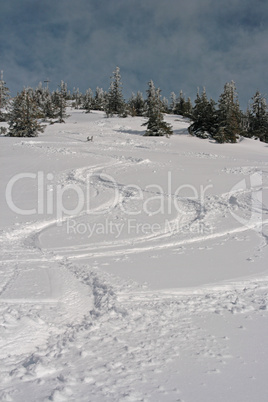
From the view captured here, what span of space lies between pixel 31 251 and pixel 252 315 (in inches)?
160

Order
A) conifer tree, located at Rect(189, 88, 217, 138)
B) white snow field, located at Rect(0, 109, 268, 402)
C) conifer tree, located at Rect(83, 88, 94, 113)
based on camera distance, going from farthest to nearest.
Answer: conifer tree, located at Rect(83, 88, 94, 113)
conifer tree, located at Rect(189, 88, 217, 138)
white snow field, located at Rect(0, 109, 268, 402)

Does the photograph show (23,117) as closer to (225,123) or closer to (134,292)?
(225,123)

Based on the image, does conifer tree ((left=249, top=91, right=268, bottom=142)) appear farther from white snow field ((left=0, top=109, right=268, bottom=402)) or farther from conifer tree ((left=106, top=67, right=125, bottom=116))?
white snow field ((left=0, top=109, right=268, bottom=402))

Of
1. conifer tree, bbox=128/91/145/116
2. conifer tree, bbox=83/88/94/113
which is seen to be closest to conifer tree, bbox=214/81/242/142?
conifer tree, bbox=83/88/94/113

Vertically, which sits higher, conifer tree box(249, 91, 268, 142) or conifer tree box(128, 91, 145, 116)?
conifer tree box(128, 91, 145, 116)

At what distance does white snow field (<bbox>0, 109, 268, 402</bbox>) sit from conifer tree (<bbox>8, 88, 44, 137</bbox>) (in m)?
15.7

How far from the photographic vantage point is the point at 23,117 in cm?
2484

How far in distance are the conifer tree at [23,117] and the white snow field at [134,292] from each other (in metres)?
15.7

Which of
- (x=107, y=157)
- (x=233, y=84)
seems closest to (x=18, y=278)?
(x=107, y=157)

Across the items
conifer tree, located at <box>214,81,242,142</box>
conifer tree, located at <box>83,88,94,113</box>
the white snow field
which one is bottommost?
the white snow field

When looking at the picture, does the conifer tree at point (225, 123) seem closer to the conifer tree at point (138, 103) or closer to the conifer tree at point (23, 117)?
the conifer tree at point (23, 117)

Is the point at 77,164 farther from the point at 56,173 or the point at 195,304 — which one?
the point at 195,304

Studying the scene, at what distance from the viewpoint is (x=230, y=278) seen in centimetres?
450

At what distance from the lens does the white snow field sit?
2.58 metres
